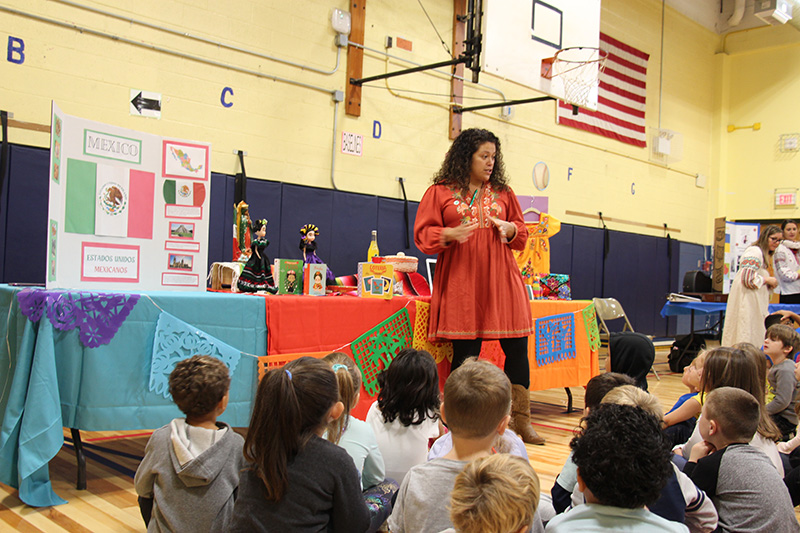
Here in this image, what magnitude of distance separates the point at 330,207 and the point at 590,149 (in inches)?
177

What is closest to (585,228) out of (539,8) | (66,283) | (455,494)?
(539,8)

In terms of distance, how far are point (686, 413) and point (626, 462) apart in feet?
5.05

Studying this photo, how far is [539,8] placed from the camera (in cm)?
570

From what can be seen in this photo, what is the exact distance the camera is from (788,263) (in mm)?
6273

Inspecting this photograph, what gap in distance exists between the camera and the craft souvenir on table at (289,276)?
10.1 feet

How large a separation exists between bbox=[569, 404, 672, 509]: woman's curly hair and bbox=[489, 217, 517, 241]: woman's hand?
6.09ft

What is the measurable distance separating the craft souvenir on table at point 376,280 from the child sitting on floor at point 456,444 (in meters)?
1.69

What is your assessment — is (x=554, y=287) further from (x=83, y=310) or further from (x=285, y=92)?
(x=83, y=310)

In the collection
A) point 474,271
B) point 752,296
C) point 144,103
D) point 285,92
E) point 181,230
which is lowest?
point 752,296

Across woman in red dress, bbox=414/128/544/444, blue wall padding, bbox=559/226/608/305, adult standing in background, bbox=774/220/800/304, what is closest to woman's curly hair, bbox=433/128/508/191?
woman in red dress, bbox=414/128/544/444

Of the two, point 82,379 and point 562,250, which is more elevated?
point 562,250

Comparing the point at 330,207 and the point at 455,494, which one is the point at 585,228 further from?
the point at 455,494

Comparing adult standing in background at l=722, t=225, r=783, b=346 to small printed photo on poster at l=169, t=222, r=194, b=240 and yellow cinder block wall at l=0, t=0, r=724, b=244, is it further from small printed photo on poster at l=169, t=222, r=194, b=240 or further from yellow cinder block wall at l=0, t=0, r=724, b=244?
small printed photo on poster at l=169, t=222, r=194, b=240

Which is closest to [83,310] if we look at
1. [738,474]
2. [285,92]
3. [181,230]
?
[181,230]
